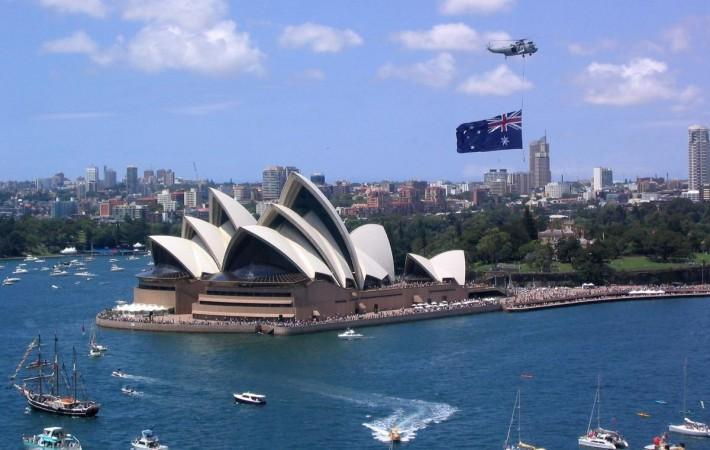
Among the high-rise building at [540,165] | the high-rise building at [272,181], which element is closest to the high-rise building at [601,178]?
the high-rise building at [540,165]

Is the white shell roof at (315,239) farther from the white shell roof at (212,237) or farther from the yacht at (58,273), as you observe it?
the yacht at (58,273)

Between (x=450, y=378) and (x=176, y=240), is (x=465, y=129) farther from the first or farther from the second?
(x=176, y=240)

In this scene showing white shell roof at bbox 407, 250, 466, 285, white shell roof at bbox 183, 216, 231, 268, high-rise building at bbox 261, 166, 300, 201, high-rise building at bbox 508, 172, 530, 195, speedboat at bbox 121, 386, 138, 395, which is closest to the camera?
speedboat at bbox 121, 386, 138, 395

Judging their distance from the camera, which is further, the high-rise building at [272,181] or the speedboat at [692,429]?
the high-rise building at [272,181]

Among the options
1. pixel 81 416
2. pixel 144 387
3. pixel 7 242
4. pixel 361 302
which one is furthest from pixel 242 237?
pixel 7 242

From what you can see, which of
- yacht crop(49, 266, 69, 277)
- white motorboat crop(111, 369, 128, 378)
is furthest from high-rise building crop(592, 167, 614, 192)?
white motorboat crop(111, 369, 128, 378)

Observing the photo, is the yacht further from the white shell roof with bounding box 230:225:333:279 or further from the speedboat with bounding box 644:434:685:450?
the speedboat with bounding box 644:434:685:450

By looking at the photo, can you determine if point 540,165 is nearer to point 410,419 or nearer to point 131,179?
point 131,179
